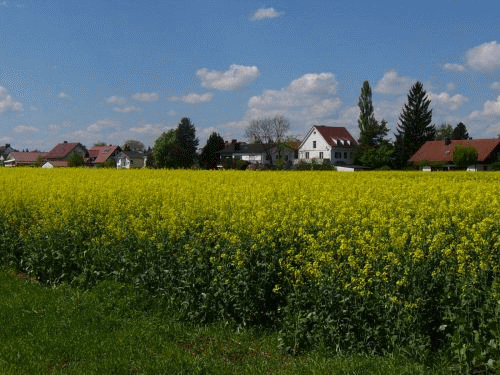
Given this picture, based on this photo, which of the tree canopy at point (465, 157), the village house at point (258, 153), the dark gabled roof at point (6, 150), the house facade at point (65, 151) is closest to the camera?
the tree canopy at point (465, 157)

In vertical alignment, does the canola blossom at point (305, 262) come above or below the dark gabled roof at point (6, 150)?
below

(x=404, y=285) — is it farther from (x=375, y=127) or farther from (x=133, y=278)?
(x=375, y=127)

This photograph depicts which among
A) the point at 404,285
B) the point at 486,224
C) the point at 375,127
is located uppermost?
the point at 375,127

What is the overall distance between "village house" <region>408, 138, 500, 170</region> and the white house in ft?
64.9

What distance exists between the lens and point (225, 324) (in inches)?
286

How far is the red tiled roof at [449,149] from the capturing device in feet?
225

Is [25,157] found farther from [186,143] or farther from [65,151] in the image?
[186,143]

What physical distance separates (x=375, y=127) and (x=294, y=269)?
289 feet

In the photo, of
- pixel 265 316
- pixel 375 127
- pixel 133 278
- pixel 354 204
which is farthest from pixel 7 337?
pixel 375 127

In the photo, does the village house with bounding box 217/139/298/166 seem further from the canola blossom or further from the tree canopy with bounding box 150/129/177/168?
the canola blossom

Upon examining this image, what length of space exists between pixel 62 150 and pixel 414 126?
258ft

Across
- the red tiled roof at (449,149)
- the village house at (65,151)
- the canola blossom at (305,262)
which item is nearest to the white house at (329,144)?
the red tiled roof at (449,149)

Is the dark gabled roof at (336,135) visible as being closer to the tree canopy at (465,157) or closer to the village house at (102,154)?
the tree canopy at (465,157)

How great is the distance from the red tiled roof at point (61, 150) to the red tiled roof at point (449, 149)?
78718 mm
